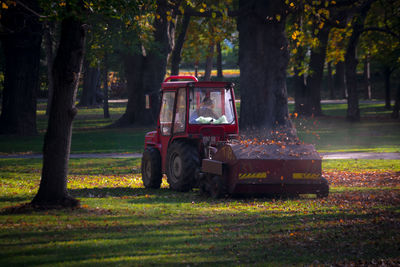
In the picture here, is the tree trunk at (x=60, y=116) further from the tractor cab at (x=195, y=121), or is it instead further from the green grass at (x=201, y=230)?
the tractor cab at (x=195, y=121)

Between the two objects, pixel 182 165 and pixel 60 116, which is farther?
pixel 182 165

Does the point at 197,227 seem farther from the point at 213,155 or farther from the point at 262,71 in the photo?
the point at 262,71

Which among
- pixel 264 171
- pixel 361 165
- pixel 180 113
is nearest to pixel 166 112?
pixel 180 113

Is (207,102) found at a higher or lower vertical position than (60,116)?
higher

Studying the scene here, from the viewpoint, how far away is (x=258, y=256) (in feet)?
26.1

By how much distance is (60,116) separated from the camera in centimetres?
1117

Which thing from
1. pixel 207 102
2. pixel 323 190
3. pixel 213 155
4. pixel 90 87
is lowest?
pixel 323 190

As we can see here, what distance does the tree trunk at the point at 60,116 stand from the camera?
1116 cm

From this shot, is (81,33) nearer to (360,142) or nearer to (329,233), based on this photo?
(329,233)

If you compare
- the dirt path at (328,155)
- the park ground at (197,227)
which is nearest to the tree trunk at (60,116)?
the park ground at (197,227)

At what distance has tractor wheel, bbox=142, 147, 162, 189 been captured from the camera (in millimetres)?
15352

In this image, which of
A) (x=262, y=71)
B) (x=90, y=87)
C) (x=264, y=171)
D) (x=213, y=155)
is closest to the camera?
(x=264, y=171)

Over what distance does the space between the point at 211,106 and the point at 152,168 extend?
7.08 ft

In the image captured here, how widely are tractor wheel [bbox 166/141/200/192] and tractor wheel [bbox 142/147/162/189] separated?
84 centimetres
